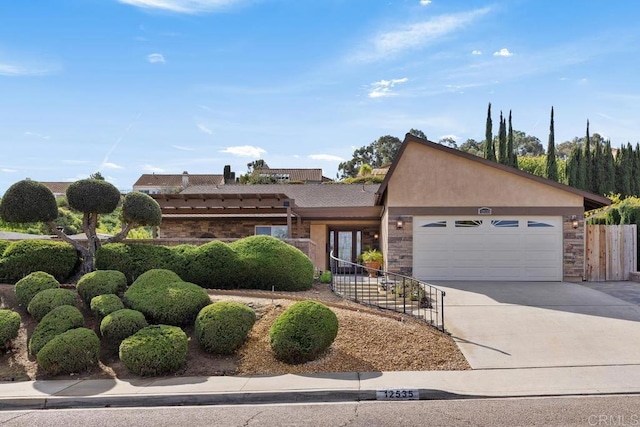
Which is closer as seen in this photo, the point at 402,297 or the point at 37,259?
the point at 37,259

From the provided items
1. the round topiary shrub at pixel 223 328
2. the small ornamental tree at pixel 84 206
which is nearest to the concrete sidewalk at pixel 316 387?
the round topiary shrub at pixel 223 328

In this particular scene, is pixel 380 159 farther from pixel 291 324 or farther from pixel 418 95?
pixel 291 324

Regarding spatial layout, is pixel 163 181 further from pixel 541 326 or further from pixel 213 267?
pixel 541 326

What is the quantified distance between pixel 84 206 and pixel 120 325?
4741 millimetres

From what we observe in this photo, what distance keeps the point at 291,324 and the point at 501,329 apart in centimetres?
471

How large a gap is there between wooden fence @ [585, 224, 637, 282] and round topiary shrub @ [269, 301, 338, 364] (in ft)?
39.6

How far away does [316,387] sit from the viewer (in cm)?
723

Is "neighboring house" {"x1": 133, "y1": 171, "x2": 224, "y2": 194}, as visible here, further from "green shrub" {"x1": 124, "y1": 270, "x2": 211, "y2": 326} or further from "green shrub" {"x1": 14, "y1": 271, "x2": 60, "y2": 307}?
"green shrub" {"x1": 124, "y1": 270, "x2": 211, "y2": 326}

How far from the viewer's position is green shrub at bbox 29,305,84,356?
28.7 ft

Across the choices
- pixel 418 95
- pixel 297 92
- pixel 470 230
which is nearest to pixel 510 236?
pixel 470 230

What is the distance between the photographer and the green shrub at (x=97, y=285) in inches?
401

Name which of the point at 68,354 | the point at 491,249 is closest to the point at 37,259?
the point at 68,354

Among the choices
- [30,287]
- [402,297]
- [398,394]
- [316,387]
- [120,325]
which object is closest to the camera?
[398,394]

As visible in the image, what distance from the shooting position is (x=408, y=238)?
17016mm
